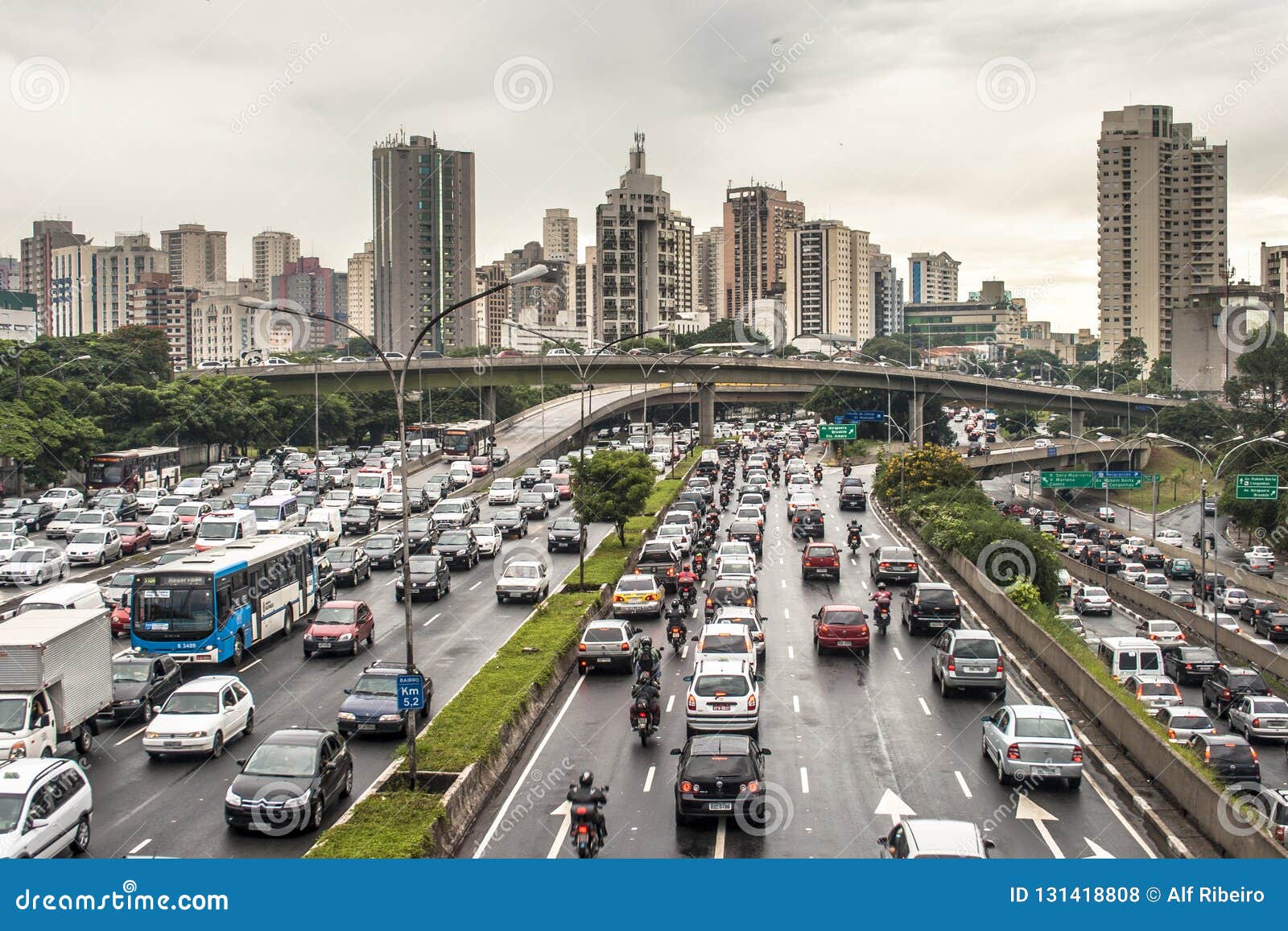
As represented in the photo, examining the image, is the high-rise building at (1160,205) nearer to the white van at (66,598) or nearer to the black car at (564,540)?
the black car at (564,540)

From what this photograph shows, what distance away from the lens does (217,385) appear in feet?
278

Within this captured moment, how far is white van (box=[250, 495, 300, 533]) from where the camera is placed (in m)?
47.4

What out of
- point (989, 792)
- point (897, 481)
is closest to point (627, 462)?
point (897, 481)

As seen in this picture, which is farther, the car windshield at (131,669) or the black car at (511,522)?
the black car at (511,522)

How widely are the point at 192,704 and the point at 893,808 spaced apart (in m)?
12.2

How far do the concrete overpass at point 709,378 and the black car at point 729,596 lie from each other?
174ft

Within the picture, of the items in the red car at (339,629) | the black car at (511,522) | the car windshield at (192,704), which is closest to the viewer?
the car windshield at (192,704)

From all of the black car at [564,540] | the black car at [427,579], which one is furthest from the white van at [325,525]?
the black car at [427,579]

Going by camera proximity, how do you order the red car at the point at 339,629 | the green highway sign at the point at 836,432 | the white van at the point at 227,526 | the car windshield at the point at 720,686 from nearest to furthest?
the car windshield at the point at 720,686 < the red car at the point at 339,629 < the white van at the point at 227,526 < the green highway sign at the point at 836,432

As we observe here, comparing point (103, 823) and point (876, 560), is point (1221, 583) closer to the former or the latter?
point (876, 560)

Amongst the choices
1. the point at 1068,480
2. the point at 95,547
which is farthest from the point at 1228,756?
the point at 1068,480

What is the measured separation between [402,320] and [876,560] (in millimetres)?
163837

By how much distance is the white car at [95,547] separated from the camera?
1700 inches

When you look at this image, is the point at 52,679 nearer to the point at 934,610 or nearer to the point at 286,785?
the point at 286,785
